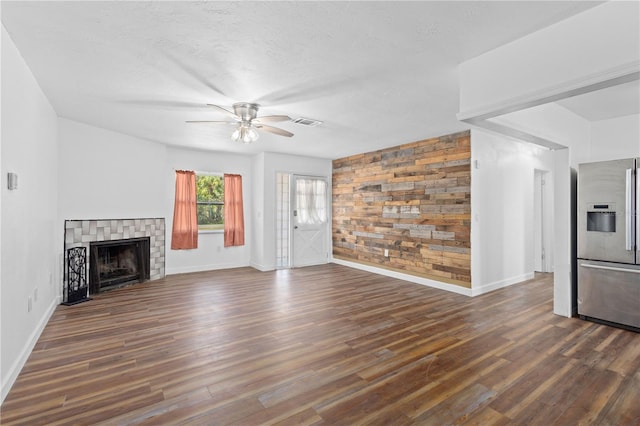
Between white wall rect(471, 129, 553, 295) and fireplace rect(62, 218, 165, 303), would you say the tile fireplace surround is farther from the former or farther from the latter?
white wall rect(471, 129, 553, 295)

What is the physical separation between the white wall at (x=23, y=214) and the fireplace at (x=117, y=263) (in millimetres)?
957

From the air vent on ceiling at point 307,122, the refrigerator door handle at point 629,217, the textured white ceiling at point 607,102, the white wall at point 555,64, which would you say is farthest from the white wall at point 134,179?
the refrigerator door handle at point 629,217

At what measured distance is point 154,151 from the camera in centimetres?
588

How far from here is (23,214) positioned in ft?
9.11

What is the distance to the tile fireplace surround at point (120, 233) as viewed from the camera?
477 cm

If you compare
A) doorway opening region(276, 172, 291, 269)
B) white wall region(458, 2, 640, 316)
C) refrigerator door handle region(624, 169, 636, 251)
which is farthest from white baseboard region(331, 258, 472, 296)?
white wall region(458, 2, 640, 316)

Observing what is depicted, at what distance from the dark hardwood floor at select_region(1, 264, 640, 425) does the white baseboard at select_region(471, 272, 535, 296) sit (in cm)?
29

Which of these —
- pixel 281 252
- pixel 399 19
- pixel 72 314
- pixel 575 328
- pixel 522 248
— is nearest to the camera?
pixel 399 19

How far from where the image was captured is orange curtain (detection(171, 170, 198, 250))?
645 cm

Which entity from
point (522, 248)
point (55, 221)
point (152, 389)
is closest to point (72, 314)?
point (55, 221)

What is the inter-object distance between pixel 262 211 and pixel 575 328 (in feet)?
18.2

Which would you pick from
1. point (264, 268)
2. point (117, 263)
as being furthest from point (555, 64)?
point (117, 263)

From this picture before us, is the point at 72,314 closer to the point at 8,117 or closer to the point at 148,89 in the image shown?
the point at 8,117

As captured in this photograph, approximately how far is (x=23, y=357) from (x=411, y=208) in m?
5.50
